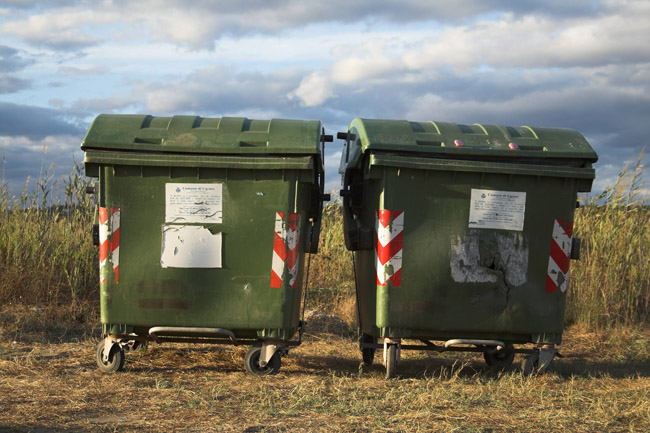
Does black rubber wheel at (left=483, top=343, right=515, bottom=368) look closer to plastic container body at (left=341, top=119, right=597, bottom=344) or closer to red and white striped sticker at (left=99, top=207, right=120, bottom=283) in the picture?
plastic container body at (left=341, top=119, right=597, bottom=344)

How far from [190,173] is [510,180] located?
254 centimetres

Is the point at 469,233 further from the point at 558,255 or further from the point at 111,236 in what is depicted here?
the point at 111,236

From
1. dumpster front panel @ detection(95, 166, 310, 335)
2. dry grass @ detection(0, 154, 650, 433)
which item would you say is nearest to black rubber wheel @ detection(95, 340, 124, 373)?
dry grass @ detection(0, 154, 650, 433)

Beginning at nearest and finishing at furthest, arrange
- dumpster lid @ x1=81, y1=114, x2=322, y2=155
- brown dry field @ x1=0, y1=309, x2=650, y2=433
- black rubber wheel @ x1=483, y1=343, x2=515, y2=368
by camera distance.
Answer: brown dry field @ x1=0, y1=309, x2=650, y2=433 < dumpster lid @ x1=81, y1=114, x2=322, y2=155 < black rubber wheel @ x1=483, y1=343, x2=515, y2=368

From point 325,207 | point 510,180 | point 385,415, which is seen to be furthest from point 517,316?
point 325,207

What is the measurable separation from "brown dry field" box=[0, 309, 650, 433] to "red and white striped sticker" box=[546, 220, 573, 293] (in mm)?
789

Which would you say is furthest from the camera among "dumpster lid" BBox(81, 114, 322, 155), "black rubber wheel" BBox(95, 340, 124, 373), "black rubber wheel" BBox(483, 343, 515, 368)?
"black rubber wheel" BBox(483, 343, 515, 368)

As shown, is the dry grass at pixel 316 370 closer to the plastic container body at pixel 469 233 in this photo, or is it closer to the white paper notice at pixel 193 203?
the plastic container body at pixel 469 233

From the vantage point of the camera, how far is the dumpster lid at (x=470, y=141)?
17.6ft

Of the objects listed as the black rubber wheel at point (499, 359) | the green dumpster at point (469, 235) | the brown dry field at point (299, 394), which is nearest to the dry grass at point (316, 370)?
the brown dry field at point (299, 394)

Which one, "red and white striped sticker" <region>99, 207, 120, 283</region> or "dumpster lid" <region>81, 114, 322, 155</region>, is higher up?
"dumpster lid" <region>81, 114, 322, 155</region>

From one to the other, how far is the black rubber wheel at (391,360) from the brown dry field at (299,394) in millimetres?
78

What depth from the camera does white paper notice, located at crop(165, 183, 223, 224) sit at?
528cm

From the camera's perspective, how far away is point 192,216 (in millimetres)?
5289
